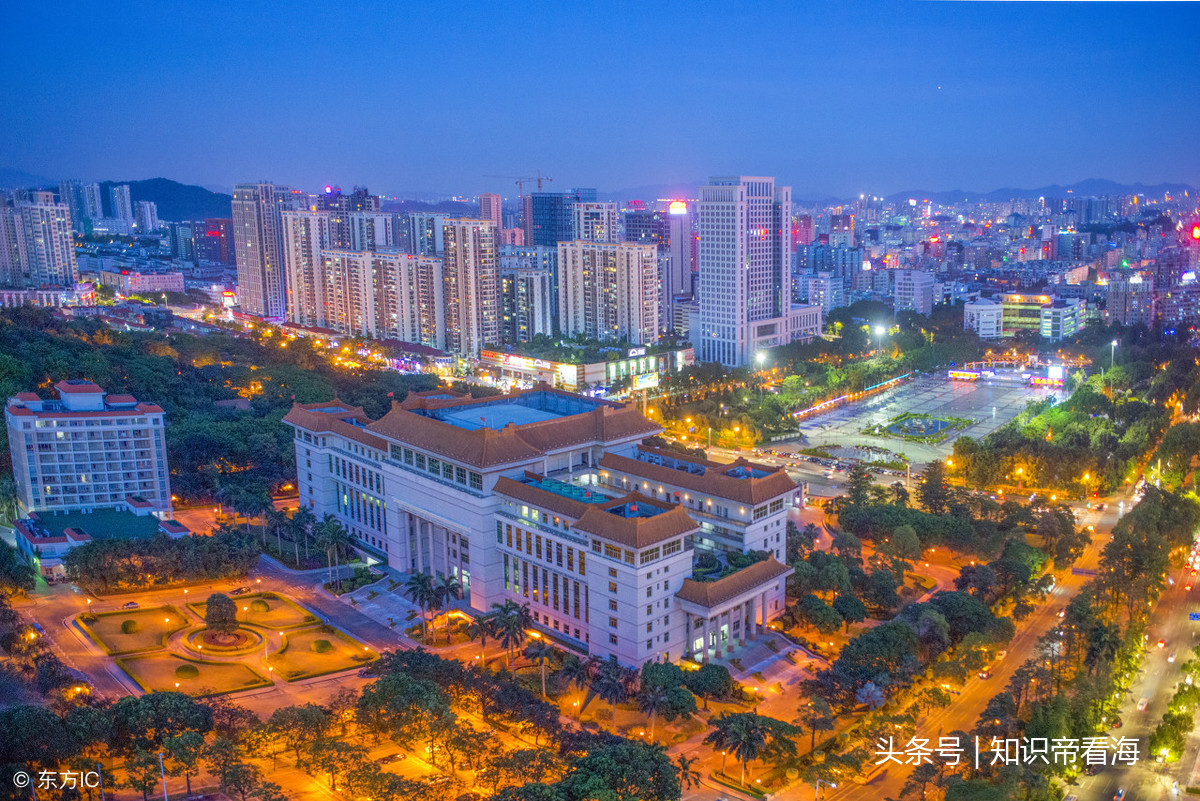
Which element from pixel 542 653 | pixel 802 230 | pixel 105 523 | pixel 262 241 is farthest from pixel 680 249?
pixel 542 653

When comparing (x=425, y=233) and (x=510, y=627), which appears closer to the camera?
(x=510, y=627)

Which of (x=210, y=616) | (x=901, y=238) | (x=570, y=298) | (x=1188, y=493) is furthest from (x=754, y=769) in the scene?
(x=901, y=238)

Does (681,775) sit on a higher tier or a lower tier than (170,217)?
lower

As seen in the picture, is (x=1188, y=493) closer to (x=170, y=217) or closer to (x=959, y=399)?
(x=959, y=399)

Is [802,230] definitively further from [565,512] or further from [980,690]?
[980,690]

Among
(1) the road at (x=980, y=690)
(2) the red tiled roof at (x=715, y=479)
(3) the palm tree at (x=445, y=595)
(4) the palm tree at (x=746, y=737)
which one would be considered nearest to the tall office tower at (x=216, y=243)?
(2) the red tiled roof at (x=715, y=479)

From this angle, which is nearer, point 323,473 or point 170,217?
point 323,473
